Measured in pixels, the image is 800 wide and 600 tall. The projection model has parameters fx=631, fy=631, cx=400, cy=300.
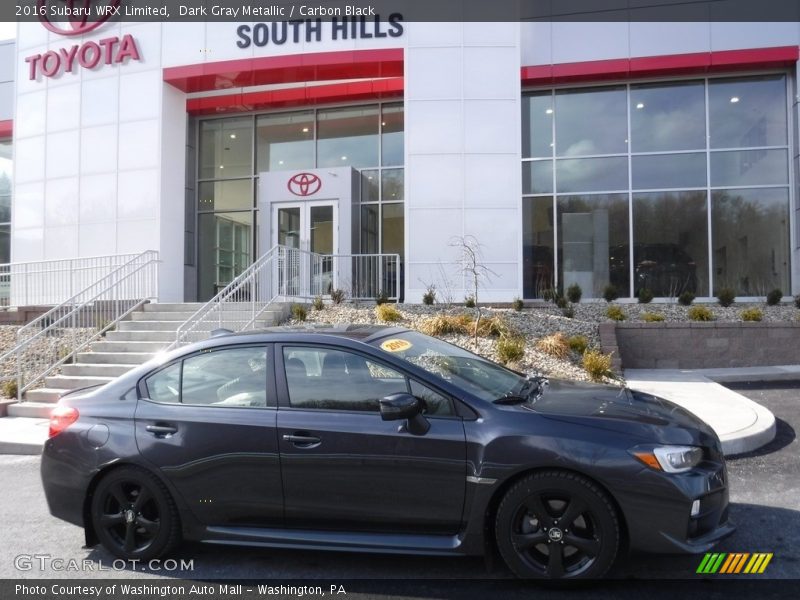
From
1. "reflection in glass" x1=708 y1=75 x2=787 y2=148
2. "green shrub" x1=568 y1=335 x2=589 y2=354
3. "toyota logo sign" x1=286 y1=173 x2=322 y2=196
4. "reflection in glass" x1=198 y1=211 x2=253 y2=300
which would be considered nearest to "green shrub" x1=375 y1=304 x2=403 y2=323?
"green shrub" x1=568 y1=335 x2=589 y2=354

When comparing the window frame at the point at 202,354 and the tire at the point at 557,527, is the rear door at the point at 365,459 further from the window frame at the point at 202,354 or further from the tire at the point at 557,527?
the tire at the point at 557,527

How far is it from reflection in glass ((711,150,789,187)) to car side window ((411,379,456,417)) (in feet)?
46.7

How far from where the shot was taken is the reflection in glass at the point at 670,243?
607 inches

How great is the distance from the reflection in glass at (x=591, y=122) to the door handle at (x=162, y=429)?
14122mm

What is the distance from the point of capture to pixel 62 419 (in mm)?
4305

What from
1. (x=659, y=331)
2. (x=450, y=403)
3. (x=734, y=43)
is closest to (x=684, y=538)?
(x=450, y=403)

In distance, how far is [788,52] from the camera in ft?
48.3

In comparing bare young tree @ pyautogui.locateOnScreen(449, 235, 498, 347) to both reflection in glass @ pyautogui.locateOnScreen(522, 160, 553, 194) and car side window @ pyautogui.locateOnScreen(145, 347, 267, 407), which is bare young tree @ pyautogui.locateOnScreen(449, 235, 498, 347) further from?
car side window @ pyautogui.locateOnScreen(145, 347, 267, 407)

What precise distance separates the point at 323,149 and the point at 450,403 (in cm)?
1513

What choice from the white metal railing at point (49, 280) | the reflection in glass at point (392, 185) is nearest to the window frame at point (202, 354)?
the white metal railing at point (49, 280)

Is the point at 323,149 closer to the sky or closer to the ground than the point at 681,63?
closer to the ground

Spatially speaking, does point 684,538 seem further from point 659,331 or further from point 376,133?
point 376,133

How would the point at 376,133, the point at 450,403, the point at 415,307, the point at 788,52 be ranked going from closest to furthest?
the point at 450,403 < the point at 415,307 < the point at 788,52 < the point at 376,133

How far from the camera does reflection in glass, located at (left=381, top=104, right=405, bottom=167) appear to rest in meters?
17.2
